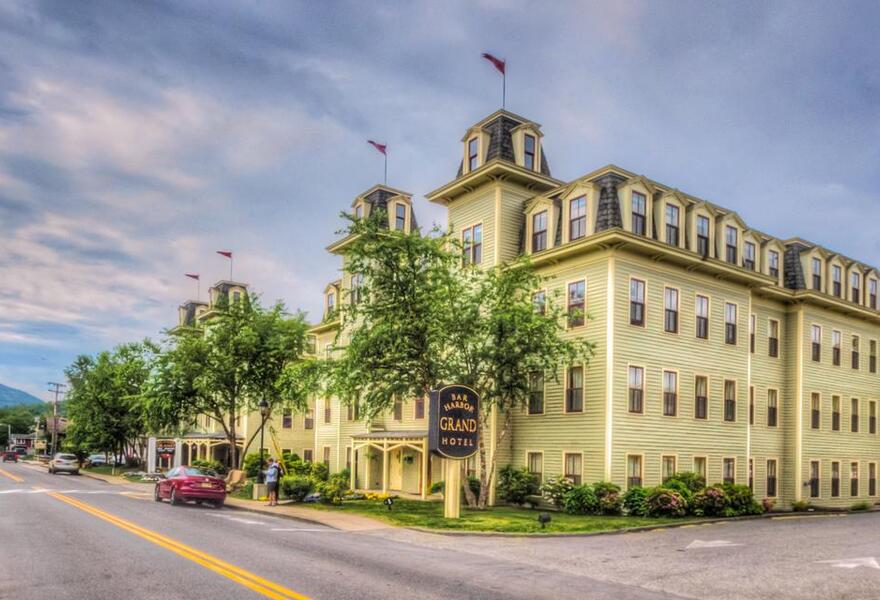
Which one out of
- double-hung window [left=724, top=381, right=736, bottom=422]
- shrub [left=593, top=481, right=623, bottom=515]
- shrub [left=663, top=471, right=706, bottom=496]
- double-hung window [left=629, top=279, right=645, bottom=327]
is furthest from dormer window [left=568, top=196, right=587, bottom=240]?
shrub [left=663, top=471, right=706, bottom=496]

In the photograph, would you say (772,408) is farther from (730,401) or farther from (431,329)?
(431,329)

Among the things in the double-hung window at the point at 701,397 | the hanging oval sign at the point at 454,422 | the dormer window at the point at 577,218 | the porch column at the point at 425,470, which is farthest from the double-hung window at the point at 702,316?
the porch column at the point at 425,470

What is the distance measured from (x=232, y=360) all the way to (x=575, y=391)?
1831 cm

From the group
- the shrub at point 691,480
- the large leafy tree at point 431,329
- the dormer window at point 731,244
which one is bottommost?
the shrub at point 691,480

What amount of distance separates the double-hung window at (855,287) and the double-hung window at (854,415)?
526 centimetres

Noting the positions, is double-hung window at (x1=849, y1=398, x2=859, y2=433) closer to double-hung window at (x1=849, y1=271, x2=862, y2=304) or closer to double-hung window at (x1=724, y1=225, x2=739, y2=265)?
double-hung window at (x1=849, y1=271, x2=862, y2=304)

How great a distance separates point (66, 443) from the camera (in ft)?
230

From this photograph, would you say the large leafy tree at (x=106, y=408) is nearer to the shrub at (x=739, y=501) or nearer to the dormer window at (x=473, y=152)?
the dormer window at (x=473, y=152)

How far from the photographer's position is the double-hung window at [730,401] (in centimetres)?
3319

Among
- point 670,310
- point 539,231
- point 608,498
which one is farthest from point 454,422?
point 670,310

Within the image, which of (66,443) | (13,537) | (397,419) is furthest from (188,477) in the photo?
(66,443)

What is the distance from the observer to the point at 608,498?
1062 inches

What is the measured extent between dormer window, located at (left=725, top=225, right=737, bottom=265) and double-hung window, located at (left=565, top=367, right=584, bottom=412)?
9.10 metres

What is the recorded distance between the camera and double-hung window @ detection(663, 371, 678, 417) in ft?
101
